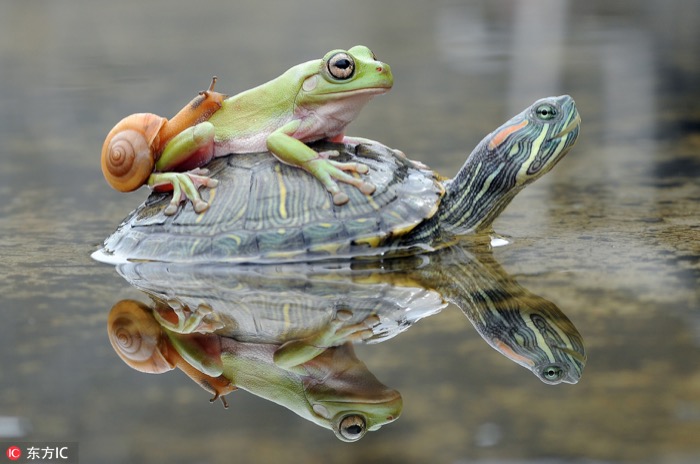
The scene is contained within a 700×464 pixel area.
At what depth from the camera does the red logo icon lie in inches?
135

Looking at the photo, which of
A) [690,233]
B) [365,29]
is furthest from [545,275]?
[365,29]

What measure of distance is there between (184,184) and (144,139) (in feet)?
0.98

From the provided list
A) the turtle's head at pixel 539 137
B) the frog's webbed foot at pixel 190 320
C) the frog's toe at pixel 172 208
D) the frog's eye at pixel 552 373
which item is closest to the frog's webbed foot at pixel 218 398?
the frog's webbed foot at pixel 190 320

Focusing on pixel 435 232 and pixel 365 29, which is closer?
pixel 435 232

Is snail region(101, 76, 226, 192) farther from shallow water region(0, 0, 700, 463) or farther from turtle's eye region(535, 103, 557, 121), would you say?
turtle's eye region(535, 103, 557, 121)

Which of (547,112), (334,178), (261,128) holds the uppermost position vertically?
(261,128)

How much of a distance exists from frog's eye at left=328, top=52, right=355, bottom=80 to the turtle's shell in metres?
0.46

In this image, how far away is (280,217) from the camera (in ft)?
17.1

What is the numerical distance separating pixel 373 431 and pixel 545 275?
179 cm

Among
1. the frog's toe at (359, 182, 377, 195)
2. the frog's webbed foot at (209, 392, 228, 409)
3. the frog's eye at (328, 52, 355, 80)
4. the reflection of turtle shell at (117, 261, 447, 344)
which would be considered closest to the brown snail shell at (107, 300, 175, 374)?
the reflection of turtle shell at (117, 261, 447, 344)

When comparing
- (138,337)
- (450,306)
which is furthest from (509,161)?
(138,337)

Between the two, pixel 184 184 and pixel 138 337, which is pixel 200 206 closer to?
pixel 184 184

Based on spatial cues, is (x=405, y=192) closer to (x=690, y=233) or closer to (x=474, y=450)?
(x=690, y=233)

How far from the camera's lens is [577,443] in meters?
3.20
